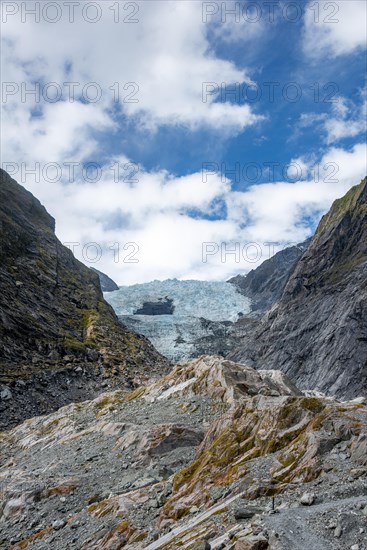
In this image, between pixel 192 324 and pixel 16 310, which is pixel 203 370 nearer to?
pixel 16 310

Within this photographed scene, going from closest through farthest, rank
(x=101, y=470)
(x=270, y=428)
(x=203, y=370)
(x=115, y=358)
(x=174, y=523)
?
(x=174, y=523), (x=270, y=428), (x=101, y=470), (x=203, y=370), (x=115, y=358)

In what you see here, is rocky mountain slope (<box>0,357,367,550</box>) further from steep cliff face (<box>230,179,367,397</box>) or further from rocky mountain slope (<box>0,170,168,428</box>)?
steep cliff face (<box>230,179,367,397</box>)

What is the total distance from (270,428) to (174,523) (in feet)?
18.1

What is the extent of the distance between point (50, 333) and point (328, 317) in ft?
222

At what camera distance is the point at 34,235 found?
4080 inches

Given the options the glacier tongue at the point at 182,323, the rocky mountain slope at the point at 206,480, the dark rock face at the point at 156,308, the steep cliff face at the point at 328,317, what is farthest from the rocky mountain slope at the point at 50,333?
the dark rock face at the point at 156,308

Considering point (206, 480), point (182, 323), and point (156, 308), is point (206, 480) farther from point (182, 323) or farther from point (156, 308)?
Answer: point (156, 308)

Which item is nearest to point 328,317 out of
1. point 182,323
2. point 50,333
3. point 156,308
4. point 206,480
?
point 182,323

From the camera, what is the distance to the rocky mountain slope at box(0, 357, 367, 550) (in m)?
12.0

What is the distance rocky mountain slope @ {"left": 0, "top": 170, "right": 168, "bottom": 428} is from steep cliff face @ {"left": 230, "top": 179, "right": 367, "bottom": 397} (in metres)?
39.7

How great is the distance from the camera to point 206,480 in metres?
16.8

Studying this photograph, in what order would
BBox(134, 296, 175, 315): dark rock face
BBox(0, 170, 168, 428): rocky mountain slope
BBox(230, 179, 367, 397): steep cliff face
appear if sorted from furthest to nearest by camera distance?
1. BBox(134, 296, 175, 315): dark rock face
2. BBox(230, 179, 367, 397): steep cliff face
3. BBox(0, 170, 168, 428): rocky mountain slope

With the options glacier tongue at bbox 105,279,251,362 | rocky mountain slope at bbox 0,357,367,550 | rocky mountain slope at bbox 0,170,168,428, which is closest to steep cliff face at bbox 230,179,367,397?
glacier tongue at bbox 105,279,251,362

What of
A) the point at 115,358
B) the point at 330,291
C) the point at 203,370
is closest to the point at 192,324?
the point at 330,291
